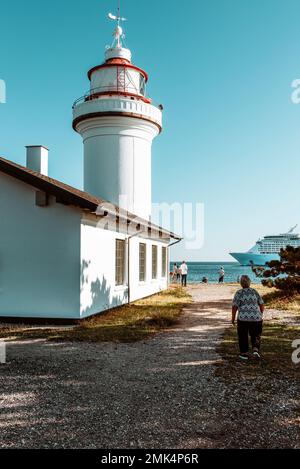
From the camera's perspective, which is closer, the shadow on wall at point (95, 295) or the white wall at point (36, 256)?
the white wall at point (36, 256)

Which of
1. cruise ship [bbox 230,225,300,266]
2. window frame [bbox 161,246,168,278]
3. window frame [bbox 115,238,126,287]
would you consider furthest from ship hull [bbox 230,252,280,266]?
window frame [bbox 115,238,126,287]

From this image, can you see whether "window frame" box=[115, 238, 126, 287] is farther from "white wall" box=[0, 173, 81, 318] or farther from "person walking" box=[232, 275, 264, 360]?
"person walking" box=[232, 275, 264, 360]

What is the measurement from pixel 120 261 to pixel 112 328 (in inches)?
184

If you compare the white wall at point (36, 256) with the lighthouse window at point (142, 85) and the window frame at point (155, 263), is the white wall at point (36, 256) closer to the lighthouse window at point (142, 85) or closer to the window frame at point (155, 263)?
the window frame at point (155, 263)

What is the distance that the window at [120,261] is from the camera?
48.9 feet

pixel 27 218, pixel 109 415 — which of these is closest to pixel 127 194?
pixel 27 218

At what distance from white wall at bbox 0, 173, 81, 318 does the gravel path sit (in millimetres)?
2606

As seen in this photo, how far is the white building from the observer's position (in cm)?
1149

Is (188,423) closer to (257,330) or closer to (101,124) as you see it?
(257,330)

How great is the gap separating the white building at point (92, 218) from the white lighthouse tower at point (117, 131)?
1.9 inches

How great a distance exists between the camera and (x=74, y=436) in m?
4.36

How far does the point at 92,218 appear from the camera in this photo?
485 inches

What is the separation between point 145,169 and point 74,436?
17.5 metres

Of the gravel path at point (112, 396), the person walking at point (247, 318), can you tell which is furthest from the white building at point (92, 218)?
the person walking at point (247, 318)
